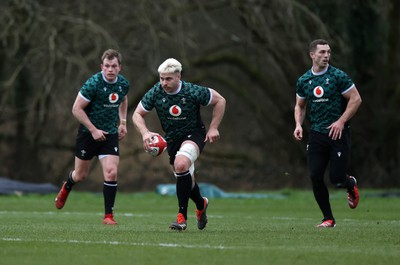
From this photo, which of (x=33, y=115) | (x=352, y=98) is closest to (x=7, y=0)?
(x=33, y=115)

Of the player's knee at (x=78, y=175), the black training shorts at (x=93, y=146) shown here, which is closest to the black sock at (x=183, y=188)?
the black training shorts at (x=93, y=146)

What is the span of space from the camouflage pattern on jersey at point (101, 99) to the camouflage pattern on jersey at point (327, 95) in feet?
8.50

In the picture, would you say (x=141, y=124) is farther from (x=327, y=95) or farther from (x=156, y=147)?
(x=327, y=95)

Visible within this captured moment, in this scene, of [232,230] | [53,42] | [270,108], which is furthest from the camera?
[270,108]

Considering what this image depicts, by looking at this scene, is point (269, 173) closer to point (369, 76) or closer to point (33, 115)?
point (369, 76)

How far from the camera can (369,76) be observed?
26.4 m

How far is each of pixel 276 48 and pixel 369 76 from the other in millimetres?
2414

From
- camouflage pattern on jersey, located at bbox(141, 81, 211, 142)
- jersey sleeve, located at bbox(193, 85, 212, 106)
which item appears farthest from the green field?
jersey sleeve, located at bbox(193, 85, 212, 106)

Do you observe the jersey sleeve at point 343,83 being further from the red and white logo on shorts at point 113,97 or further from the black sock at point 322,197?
the red and white logo on shorts at point 113,97

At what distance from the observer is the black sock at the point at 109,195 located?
1319 centimetres

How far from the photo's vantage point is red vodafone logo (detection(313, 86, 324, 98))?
1242cm

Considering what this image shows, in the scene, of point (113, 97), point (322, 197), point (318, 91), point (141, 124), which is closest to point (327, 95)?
point (318, 91)

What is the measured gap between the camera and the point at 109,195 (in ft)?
43.8

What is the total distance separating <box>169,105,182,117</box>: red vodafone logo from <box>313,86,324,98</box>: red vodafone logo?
1.73m
